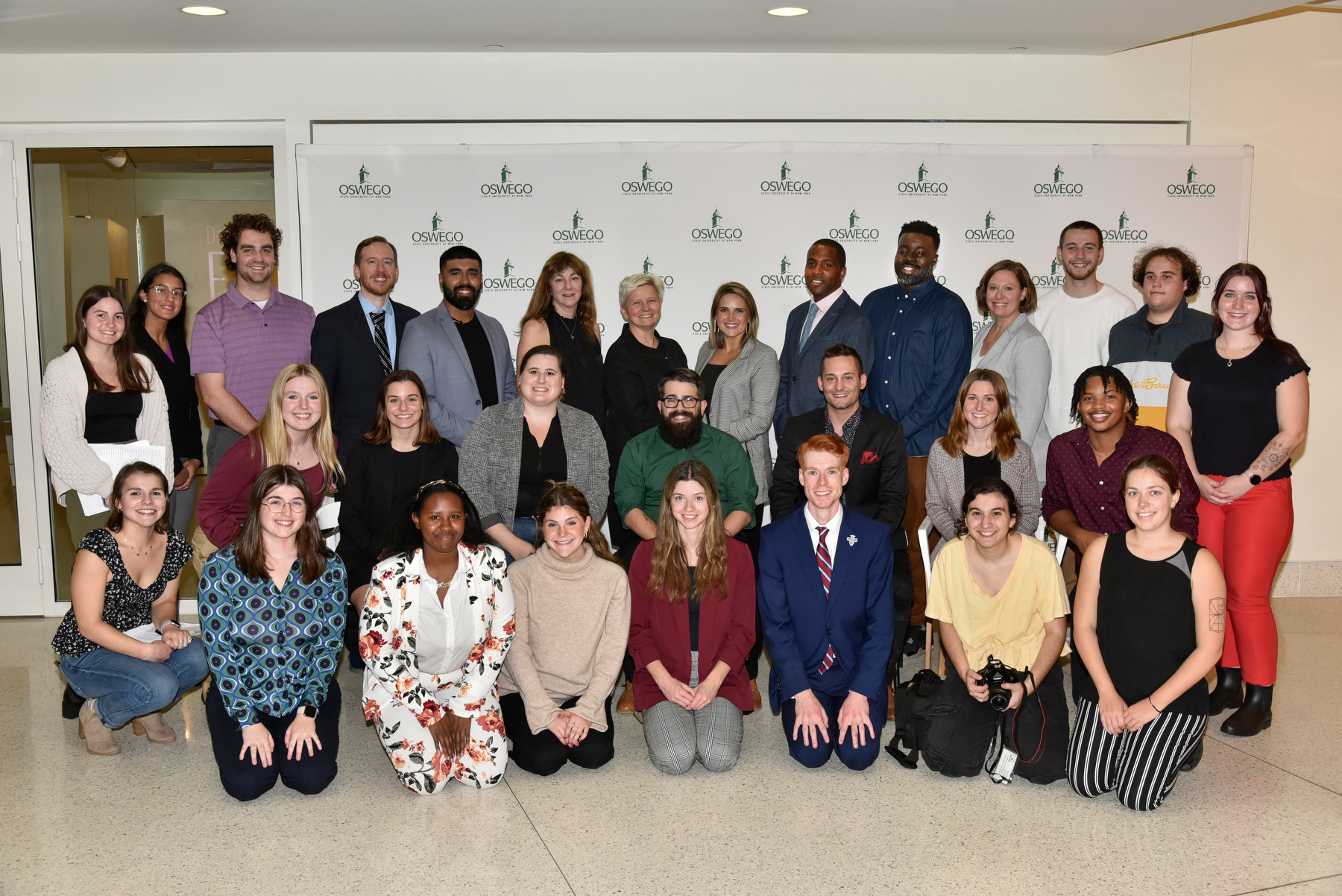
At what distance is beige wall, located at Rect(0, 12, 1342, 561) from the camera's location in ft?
17.1

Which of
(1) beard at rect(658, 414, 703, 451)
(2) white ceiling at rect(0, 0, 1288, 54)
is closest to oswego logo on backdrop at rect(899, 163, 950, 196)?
(2) white ceiling at rect(0, 0, 1288, 54)

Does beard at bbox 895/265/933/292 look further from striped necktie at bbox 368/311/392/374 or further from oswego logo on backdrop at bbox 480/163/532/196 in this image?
striped necktie at bbox 368/311/392/374

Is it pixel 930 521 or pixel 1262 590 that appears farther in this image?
pixel 930 521

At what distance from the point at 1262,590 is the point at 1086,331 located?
1544 mm

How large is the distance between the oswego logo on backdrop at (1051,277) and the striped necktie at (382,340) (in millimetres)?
3480

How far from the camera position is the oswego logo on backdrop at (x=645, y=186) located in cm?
536

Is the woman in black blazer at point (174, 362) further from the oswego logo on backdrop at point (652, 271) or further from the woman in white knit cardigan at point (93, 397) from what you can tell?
the oswego logo on backdrop at point (652, 271)

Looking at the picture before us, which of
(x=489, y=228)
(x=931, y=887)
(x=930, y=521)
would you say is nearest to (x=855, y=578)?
(x=930, y=521)

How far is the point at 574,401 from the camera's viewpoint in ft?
15.0

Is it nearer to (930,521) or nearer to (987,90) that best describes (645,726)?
(930,521)

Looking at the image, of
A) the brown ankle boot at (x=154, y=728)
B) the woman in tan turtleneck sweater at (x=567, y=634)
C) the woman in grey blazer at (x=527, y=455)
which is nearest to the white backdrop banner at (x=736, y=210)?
the woman in grey blazer at (x=527, y=455)

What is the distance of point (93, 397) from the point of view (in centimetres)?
411

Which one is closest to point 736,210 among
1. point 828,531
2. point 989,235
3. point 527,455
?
point 989,235

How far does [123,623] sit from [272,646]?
0.74 metres
